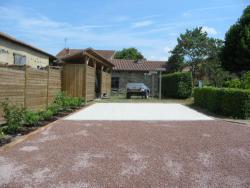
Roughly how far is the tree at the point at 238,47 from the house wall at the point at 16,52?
2067cm

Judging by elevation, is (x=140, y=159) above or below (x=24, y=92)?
below

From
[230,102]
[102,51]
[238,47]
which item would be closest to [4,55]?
[230,102]

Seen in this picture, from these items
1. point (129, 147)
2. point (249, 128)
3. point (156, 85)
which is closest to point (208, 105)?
point (249, 128)

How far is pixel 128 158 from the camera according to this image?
7.43 metres

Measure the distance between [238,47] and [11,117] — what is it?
30241mm

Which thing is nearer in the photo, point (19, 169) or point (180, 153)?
point (19, 169)

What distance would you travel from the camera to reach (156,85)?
44031mm

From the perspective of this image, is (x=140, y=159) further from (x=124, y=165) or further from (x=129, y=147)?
(x=129, y=147)

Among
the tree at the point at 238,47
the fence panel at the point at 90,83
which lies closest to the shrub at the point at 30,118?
the fence panel at the point at 90,83

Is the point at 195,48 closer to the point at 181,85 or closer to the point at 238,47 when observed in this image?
the point at 238,47

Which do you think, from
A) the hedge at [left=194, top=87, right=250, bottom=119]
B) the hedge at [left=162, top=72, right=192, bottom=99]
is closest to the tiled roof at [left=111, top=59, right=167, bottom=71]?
the hedge at [left=162, top=72, right=192, bottom=99]

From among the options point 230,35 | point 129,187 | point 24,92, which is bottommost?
point 129,187

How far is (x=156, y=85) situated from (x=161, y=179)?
38260mm

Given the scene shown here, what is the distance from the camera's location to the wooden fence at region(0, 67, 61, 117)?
1086 centimetres
